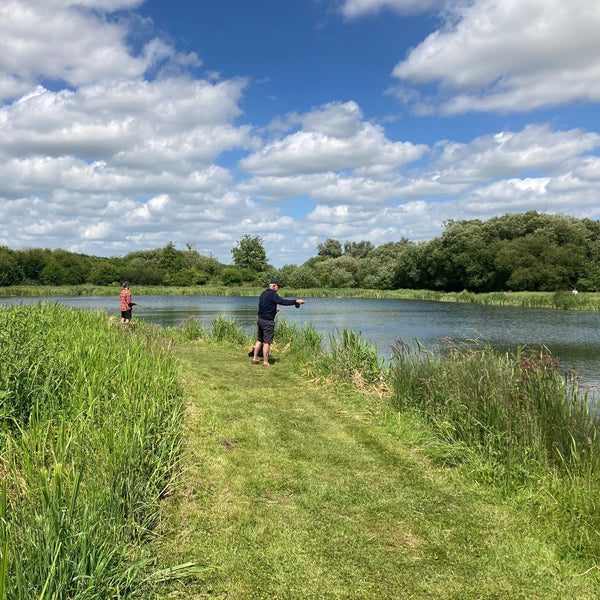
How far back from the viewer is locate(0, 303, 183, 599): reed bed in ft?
8.26

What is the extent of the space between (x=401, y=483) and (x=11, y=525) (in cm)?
342

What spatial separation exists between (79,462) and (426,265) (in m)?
62.4

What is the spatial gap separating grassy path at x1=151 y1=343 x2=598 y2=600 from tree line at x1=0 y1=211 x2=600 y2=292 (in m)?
49.9

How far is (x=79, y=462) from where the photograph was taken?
3268mm

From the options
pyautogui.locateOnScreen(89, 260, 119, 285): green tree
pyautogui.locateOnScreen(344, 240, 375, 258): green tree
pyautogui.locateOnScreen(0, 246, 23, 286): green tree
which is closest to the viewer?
Answer: pyautogui.locateOnScreen(0, 246, 23, 286): green tree

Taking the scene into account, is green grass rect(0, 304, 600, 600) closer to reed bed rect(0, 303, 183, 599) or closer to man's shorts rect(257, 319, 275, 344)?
reed bed rect(0, 303, 183, 599)

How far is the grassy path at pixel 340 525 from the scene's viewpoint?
3119 mm

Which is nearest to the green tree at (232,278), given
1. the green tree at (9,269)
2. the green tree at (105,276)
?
the green tree at (105,276)

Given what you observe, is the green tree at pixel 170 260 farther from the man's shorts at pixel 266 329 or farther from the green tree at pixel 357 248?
the man's shorts at pixel 266 329

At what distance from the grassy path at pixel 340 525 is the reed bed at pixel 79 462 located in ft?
1.28

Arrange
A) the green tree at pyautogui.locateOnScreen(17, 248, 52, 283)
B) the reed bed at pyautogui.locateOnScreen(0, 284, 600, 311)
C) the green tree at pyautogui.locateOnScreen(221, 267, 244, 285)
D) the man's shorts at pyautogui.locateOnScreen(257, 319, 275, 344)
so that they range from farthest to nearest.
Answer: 1. the green tree at pyautogui.locateOnScreen(221, 267, 244, 285)
2. the green tree at pyautogui.locateOnScreen(17, 248, 52, 283)
3. the reed bed at pyautogui.locateOnScreen(0, 284, 600, 311)
4. the man's shorts at pyautogui.locateOnScreen(257, 319, 275, 344)

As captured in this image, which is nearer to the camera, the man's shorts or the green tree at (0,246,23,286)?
the man's shorts

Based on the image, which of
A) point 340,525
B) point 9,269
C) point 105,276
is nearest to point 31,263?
point 9,269

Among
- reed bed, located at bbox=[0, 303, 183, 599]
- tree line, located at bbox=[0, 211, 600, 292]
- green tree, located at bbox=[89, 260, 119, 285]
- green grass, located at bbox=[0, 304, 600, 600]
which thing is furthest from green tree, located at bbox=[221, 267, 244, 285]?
reed bed, located at bbox=[0, 303, 183, 599]
